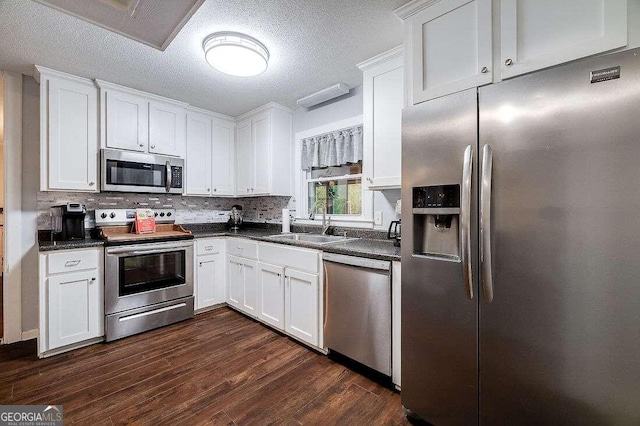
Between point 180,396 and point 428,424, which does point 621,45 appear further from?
point 180,396

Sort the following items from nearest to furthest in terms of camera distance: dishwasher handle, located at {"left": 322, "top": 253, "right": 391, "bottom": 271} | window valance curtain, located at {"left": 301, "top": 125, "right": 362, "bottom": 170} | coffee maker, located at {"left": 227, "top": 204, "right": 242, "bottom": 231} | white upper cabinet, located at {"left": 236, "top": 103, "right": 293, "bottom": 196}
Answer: dishwasher handle, located at {"left": 322, "top": 253, "right": 391, "bottom": 271} < window valance curtain, located at {"left": 301, "top": 125, "right": 362, "bottom": 170} < white upper cabinet, located at {"left": 236, "top": 103, "right": 293, "bottom": 196} < coffee maker, located at {"left": 227, "top": 204, "right": 242, "bottom": 231}

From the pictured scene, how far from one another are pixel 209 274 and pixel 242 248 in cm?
54

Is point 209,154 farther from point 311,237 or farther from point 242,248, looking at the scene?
point 311,237

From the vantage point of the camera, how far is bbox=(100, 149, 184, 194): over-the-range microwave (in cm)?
277

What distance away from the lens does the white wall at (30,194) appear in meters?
2.60

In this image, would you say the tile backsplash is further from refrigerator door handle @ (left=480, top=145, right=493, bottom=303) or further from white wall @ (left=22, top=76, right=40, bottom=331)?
refrigerator door handle @ (left=480, top=145, right=493, bottom=303)

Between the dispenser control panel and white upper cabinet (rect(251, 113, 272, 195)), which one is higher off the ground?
white upper cabinet (rect(251, 113, 272, 195))

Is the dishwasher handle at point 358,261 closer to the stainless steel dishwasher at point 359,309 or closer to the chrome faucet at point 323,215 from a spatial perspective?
the stainless steel dishwasher at point 359,309

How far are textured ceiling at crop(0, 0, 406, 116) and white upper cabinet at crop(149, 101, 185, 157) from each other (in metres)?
0.24

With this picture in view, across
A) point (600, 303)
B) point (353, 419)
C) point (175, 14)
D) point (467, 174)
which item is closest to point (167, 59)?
point (175, 14)

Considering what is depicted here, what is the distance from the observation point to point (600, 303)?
105cm

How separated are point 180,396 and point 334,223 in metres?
1.98

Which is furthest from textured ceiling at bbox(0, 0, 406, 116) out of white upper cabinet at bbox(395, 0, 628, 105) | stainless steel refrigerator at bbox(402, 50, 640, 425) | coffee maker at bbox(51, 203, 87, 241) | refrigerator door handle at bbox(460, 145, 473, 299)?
coffee maker at bbox(51, 203, 87, 241)

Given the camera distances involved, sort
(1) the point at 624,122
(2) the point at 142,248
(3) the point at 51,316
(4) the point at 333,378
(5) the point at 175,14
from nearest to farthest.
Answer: (1) the point at 624,122 → (5) the point at 175,14 → (4) the point at 333,378 → (3) the point at 51,316 → (2) the point at 142,248
